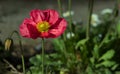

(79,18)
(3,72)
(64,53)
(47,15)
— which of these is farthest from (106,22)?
(47,15)

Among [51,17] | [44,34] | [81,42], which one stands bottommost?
[44,34]

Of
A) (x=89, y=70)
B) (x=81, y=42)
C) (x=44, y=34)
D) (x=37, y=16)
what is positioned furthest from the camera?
(x=81, y=42)

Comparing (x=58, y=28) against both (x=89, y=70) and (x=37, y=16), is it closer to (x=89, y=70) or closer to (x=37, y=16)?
(x=37, y=16)

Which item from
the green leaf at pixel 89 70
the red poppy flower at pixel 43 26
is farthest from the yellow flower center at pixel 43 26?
the green leaf at pixel 89 70

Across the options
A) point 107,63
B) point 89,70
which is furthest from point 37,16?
point 107,63

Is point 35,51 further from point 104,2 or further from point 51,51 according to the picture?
point 104,2

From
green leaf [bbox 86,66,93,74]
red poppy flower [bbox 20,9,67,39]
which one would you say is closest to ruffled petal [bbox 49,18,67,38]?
red poppy flower [bbox 20,9,67,39]

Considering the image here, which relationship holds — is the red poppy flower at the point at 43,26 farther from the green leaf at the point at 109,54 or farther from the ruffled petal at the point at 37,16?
the green leaf at the point at 109,54
